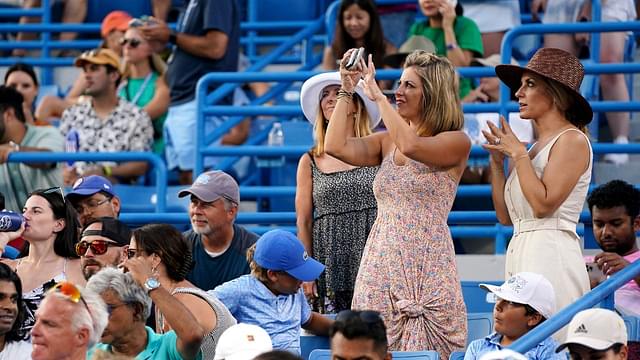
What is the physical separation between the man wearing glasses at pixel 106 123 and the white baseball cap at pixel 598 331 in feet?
16.6

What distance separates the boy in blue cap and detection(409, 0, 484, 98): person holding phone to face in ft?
11.6

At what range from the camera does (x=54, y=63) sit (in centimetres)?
1291

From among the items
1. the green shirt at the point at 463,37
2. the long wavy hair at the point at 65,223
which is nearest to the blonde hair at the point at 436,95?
the long wavy hair at the point at 65,223

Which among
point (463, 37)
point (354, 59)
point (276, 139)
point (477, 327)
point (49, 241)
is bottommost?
point (477, 327)

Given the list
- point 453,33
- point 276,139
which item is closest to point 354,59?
point 453,33

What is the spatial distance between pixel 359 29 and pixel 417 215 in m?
3.49

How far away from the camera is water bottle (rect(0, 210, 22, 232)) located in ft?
24.7

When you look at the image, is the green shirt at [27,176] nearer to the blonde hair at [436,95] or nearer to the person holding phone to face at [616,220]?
the blonde hair at [436,95]

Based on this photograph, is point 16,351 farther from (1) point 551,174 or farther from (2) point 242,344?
(1) point 551,174

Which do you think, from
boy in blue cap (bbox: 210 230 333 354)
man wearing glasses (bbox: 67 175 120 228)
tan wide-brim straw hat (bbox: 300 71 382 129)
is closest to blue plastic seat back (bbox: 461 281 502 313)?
tan wide-brim straw hat (bbox: 300 71 382 129)

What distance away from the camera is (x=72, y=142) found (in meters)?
10.6

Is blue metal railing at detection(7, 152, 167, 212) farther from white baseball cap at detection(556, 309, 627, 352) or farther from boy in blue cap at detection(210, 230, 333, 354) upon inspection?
white baseball cap at detection(556, 309, 627, 352)

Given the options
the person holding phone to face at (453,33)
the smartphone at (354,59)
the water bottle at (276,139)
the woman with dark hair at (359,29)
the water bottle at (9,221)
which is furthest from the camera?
the water bottle at (276,139)

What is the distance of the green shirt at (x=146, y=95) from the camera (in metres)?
11.2
